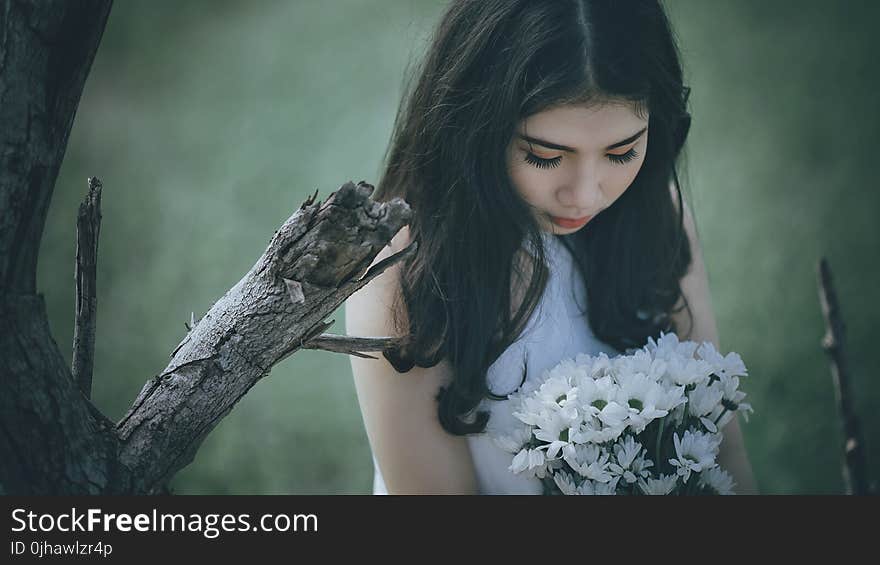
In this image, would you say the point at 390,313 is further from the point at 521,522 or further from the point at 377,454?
the point at 521,522

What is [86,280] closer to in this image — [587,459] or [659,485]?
[587,459]

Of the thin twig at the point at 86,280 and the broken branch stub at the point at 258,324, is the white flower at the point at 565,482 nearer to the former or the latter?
the broken branch stub at the point at 258,324

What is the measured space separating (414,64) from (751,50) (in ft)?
10.5

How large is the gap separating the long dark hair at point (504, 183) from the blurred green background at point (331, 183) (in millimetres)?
1862

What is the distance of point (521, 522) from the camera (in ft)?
3.08

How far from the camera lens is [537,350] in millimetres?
1547

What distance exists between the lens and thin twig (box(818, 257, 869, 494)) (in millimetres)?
1503

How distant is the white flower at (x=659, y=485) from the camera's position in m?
1.12

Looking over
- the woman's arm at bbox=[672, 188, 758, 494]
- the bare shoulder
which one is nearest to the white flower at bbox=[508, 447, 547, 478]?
the bare shoulder

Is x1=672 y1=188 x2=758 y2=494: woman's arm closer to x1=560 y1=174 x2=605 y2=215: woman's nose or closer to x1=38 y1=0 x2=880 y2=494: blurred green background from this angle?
x1=560 y1=174 x2=605 y2=215: woman's nose

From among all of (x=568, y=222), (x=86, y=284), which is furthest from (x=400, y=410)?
(x=86, y=284)

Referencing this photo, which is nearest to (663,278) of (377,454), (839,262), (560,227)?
(560,227)

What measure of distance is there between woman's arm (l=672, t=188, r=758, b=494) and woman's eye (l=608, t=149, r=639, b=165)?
516 millimetres

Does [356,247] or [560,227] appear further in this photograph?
[560,227]
